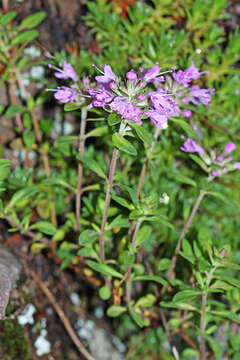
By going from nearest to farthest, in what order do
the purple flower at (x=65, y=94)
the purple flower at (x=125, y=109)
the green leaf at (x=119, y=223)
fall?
the purple flower at (x=125, y=109)
the purple flower at (x=65, y=94)
the green leaf at (x=119, y=223)

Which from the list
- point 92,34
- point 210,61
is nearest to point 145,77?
point 210,61

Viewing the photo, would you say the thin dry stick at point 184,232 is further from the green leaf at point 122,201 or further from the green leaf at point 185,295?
the green leaf at point 122,201

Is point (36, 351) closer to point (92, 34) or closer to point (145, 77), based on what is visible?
point (145, 77)

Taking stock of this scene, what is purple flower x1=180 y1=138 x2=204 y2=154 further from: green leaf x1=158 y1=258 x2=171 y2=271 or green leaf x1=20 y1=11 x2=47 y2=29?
green leaf x1=20 y1=11 x2=47 y2=29

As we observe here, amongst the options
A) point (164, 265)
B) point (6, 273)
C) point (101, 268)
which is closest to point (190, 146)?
point (164, 265)

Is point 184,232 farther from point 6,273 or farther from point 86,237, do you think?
point 6,273

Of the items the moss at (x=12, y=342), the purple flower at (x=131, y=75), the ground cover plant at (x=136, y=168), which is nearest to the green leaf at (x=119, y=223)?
the ground cover plant at (x=136, y=168)

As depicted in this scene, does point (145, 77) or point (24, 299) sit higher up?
point (145, 77)
